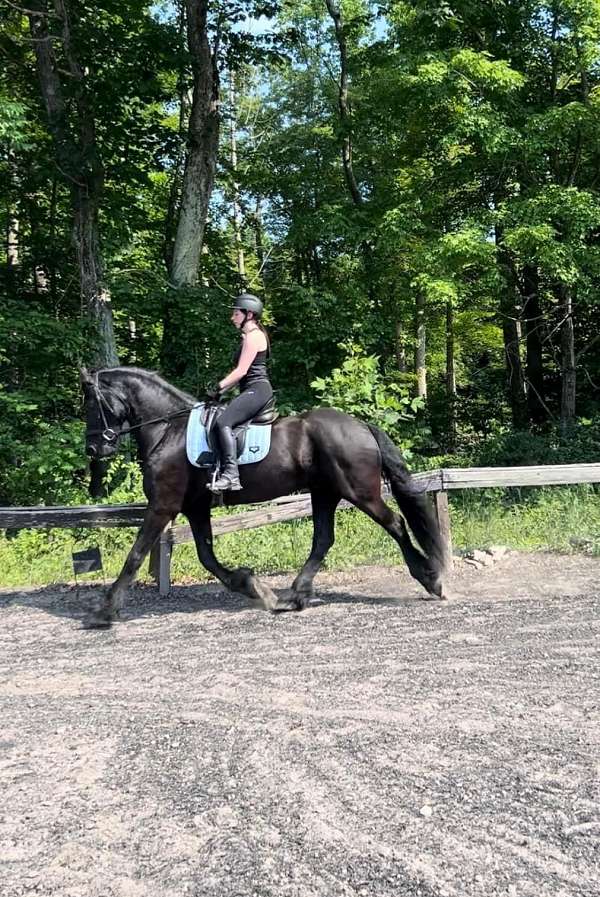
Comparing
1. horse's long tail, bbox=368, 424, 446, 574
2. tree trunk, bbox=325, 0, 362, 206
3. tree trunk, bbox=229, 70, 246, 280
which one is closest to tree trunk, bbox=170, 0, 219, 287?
tree trunk, bbox=325, 0, 362, 206

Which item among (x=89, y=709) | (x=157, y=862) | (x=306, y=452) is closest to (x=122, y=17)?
(x=306, y=452)

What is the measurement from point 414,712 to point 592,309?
15436 mm

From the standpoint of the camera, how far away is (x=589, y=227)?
41.4 ft

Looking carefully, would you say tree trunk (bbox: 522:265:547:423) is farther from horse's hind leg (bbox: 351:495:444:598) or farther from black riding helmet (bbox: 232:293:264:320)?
black riding helmet (bbox: 232:293:264:320)

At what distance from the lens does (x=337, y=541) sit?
9383 mm

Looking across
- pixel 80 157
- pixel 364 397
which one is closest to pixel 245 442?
pixel 364 397

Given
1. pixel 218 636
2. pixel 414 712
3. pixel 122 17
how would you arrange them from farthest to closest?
pixel 122 17, pixel 218 636, pixel 414 712

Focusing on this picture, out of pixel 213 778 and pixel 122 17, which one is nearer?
pixel 213 778

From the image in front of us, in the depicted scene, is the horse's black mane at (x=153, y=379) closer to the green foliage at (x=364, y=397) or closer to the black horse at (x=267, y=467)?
the black horse at (x=267, y=467)

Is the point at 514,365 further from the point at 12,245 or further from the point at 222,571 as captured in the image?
the point at 222,571

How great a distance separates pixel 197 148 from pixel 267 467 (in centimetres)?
1012

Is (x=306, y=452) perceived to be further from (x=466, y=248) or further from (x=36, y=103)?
(x=36, y=103)

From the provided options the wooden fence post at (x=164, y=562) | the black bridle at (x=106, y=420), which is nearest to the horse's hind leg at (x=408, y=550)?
the black bridle at (x=106, y=420)

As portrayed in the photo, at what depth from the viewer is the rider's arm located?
6191mm
